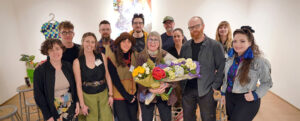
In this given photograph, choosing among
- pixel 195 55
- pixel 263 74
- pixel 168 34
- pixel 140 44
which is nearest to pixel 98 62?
pixel 140 44

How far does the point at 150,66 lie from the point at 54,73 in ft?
3.53

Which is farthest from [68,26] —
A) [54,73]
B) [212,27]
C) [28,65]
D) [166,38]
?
[212,27]

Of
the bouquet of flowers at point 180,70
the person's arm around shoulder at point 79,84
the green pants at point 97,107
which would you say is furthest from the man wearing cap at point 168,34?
the person's arm around shoulder at point 79,84

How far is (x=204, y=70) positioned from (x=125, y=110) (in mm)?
1148

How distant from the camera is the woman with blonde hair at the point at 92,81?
6.50ft

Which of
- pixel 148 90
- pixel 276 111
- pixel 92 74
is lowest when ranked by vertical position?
pixel 276 111

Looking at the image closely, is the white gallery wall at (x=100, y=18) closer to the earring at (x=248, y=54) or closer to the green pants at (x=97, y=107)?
the earring at (x=248, y=54)

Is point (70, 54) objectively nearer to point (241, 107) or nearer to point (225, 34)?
point (241, 107)

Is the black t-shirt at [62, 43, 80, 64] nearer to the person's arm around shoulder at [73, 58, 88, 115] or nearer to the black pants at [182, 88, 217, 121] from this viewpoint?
the person's arm around shoulder at [73, 58, 88, 115]

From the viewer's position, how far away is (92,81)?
203 cm

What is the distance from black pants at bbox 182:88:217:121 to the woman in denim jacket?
12.3 inches

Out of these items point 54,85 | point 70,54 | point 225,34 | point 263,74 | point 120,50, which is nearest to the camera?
point 263,74

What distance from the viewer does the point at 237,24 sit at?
5.27m

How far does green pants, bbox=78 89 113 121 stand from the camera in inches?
81.6
